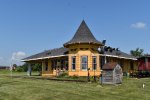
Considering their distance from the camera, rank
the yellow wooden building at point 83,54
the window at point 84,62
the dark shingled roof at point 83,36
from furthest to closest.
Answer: the window at point 84,62, the yellow wooden building at point 83,54, the dark shingled roof at point 83,36

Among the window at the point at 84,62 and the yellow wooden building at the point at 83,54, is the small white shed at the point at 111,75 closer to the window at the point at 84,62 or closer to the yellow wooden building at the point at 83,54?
the yellow wooden building at the point at 83,54

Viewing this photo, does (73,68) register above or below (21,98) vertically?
above

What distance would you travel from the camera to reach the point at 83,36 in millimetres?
36062

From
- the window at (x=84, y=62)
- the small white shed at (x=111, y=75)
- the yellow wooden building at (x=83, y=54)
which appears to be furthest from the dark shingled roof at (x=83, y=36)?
the small white shed at (x=111, y=75)

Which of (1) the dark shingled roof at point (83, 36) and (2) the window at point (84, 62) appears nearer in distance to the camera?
(1) the dark shingled roof at point (83, 36)

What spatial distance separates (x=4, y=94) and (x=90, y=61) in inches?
693

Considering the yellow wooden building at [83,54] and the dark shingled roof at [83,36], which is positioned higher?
the dark shingled roof at [83,36]

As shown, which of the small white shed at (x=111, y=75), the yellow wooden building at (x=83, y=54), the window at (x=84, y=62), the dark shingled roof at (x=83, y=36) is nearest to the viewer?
the small white shed at (x=111, y=75)

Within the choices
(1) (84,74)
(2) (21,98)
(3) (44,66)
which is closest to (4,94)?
A: (2) (21,98)

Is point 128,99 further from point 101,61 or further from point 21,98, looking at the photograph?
point 101,61

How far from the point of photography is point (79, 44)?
35.2 meters

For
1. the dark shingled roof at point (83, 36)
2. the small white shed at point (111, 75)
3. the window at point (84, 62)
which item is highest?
the dark shingled roof at point (83, 36)

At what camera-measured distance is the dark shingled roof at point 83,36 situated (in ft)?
115

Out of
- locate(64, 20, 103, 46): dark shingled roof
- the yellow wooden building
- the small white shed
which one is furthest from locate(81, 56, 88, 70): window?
the small white shed
